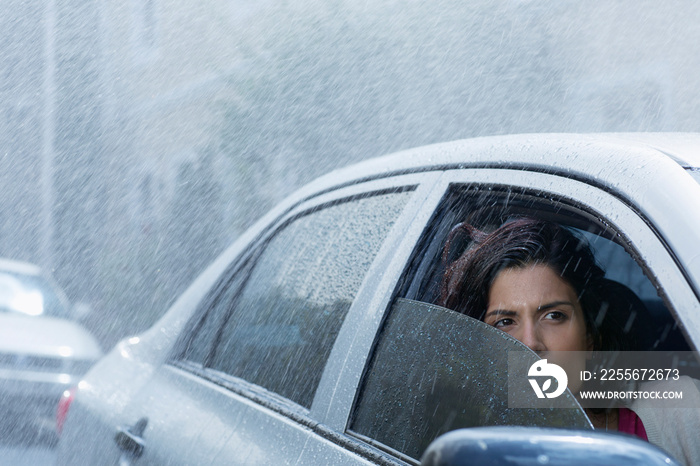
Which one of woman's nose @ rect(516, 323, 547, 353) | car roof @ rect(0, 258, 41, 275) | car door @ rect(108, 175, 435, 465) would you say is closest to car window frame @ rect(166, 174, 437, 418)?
car door @ rect(108, 175, 435, 465)

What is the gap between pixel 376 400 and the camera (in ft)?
5.65

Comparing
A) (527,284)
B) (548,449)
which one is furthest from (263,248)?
(548,449)

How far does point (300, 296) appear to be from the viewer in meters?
2.28

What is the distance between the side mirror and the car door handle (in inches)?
65.5

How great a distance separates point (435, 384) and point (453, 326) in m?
0.12

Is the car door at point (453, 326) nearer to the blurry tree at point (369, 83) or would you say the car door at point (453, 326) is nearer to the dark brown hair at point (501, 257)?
the dark brown hair at point (501, 257)

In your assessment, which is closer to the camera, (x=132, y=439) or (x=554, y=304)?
(x=554, y=304)

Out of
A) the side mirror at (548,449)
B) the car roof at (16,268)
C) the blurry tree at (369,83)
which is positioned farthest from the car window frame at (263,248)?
the blurry tree at (369,83)

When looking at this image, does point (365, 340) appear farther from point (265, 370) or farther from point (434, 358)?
point (265, 370)

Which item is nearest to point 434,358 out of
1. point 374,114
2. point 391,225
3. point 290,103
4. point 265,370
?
point 391,225

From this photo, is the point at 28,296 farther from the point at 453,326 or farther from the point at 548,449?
the point at 548,449

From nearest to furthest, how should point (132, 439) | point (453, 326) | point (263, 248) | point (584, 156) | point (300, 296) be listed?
point (584, 156) < point (453, 326) < point (300, 296) < point (132, 439) < point (263, 248)

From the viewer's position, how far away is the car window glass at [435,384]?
1.40 metres

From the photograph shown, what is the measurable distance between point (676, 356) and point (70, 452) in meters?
2.07
